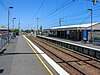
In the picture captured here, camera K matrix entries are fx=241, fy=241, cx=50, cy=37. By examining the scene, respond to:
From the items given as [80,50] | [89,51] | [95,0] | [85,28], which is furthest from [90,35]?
[95,0]

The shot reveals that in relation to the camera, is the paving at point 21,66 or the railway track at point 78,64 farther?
the railway track at point 78,64

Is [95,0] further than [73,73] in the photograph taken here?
Yes

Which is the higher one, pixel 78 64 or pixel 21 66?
pixel 21 66

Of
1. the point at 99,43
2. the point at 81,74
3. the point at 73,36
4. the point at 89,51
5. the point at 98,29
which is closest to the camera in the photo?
the point at 81,74

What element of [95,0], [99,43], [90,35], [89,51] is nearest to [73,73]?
[95,0]

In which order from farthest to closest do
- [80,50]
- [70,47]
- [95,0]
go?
[70,47]
[80,50]
[95,0]

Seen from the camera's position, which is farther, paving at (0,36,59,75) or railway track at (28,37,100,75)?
railway track at (28,37,100,75)

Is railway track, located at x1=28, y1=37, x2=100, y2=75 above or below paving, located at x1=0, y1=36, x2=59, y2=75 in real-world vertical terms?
below

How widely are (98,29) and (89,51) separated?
34904 millimetres

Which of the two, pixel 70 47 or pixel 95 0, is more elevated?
pixel 95 0

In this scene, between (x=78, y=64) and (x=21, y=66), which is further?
(x=78, y=64)

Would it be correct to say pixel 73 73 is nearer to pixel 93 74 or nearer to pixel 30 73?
pixel 93 74

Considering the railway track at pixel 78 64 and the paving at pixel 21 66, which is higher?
the paving at pixel 21 66

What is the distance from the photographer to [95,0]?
17312 mm
